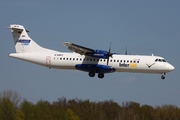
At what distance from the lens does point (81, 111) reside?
4535 inches

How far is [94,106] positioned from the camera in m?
121

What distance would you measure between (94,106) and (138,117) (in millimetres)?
12765

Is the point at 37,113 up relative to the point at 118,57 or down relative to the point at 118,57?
down

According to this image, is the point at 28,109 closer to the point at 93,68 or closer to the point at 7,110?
the point at 7,110

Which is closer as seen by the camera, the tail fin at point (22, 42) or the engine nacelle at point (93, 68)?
the engine nacelle at point (93, 68)

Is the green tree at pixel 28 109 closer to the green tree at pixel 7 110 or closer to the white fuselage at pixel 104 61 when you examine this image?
the green tree at pixel 7 110

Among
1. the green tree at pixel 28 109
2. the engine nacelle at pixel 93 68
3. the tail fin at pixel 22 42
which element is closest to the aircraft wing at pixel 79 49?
the engine nacelle at pixel 93 68

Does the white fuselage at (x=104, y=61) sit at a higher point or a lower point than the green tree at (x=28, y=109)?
higher

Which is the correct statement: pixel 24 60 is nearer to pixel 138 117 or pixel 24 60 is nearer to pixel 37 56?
pixel 37 56

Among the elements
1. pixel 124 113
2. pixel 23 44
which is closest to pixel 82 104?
pixel 124 113

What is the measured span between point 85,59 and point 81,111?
154ft

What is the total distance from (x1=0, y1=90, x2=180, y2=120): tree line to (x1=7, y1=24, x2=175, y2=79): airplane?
51.7 feet

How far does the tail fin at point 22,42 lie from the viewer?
7212 cm

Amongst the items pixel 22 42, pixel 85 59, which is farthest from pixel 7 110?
pixel 85 59
